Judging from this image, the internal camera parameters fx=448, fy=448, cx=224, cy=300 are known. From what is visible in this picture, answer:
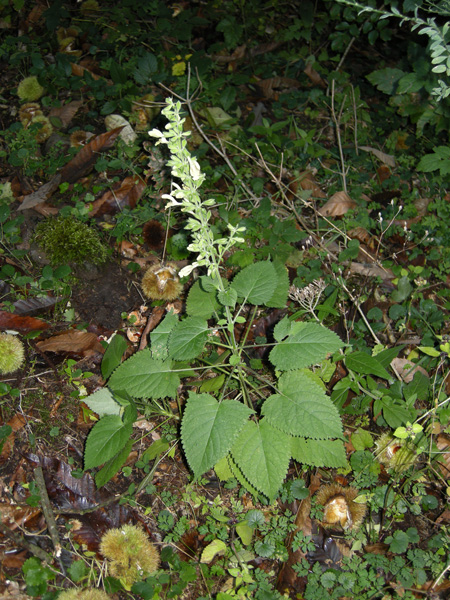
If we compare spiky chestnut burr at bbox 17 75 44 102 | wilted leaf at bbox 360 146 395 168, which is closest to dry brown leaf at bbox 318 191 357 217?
wilted leaf at bbox 360 146 395 168

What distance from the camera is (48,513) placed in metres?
2.51

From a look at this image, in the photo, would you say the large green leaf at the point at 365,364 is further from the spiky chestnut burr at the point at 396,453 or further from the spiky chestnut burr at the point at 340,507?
Result: the spiky chestnut burr at the point at 340,507

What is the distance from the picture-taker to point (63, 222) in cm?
346

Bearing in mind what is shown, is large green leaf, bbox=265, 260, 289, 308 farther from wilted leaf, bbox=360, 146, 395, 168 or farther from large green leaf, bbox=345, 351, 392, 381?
wilted leaf, bbox=360, 146, 395, 168

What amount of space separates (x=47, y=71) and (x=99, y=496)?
419 cm

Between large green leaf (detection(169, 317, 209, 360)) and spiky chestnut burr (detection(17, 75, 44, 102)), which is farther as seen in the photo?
spiky chestnut burr (detection(17, 75, 44, 102))

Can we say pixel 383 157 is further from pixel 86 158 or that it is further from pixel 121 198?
pixel 86 158

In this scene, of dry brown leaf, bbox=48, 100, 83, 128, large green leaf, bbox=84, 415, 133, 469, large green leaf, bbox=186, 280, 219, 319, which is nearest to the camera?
large green leaf, bbox=84, 415, 133, 469

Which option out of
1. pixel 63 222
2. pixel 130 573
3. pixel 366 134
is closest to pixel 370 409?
pixel 130 573

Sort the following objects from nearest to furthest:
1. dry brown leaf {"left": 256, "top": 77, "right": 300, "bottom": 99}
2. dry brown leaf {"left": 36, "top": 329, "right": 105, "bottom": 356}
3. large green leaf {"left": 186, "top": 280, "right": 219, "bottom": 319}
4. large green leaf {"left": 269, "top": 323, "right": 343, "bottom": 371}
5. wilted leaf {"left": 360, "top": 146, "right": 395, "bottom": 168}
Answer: large green leaf {"left": 269, "top": 323, "right": 343, "bottom": 371} < large green leaf {"left": 186, "top": 280, "right": 219, "bottom": 319} < dry brown leaf {"left": 36, "top": 329, "right": 105, "bottom": 356} < wilted leaf {"left": 360, "top": 146, "right": 395, "bottom": 168} < dry brown leaf {"left": 256, "top": 77, "right": 300, "bottom": 99}

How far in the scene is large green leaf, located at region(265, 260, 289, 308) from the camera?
284cm

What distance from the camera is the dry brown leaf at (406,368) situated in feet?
10.2

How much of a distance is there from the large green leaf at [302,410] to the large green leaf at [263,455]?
7 centimetres

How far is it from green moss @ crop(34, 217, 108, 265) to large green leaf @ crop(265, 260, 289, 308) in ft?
4.55
